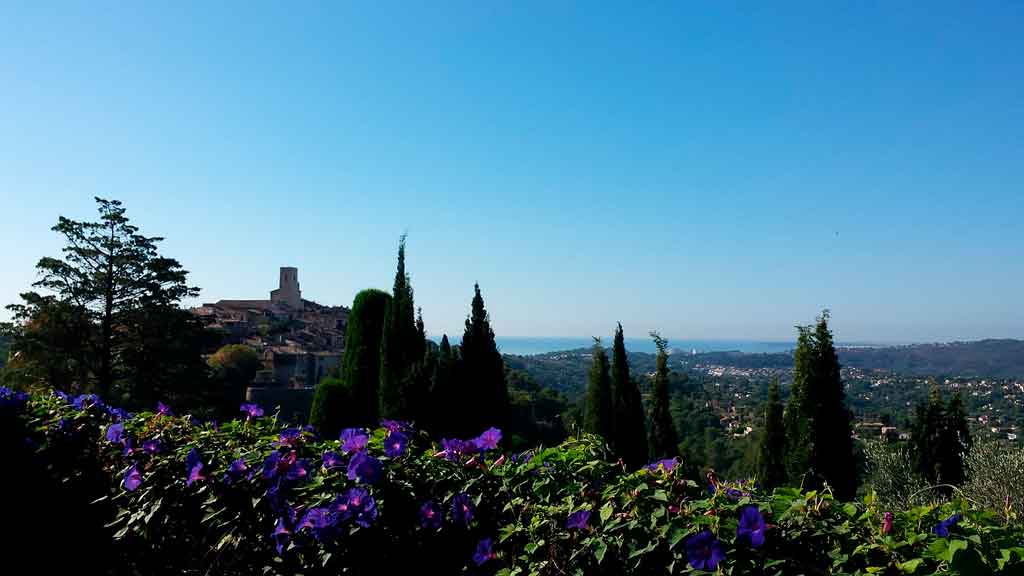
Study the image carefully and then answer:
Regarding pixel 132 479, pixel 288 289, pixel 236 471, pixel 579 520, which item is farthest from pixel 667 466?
pixel 288 289

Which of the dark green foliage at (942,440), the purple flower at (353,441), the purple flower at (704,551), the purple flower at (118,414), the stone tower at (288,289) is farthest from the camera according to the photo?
the stone tower at (288,289)

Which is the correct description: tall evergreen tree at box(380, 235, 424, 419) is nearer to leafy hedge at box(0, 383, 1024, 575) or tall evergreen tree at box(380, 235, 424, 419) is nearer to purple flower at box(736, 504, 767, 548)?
leafy hedge at box(0, 383, 1024, 575)

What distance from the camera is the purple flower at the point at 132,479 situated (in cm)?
226

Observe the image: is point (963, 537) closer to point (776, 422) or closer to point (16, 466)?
point (16, 466)

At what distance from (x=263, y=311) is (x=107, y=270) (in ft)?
185

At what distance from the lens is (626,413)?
1620 centimetres

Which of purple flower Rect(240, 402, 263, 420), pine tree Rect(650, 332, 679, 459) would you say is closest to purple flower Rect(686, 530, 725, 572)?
purple flower Rect(240, 402, 263, 420)

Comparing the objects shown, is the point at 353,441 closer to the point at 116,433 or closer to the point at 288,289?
the point at 116,433

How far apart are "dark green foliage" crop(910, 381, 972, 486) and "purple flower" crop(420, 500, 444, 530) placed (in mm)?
16208

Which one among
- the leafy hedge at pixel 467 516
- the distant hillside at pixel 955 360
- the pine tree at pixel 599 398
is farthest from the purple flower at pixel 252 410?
the distant hillside at pixel 955 360

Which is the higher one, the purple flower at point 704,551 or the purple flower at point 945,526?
the purple flower at point 945,526

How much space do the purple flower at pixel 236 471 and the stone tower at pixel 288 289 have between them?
95.2 m

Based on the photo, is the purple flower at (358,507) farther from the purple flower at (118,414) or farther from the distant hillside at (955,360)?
the distant hillside at (955,360)

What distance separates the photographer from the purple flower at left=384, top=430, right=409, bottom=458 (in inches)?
75.8
